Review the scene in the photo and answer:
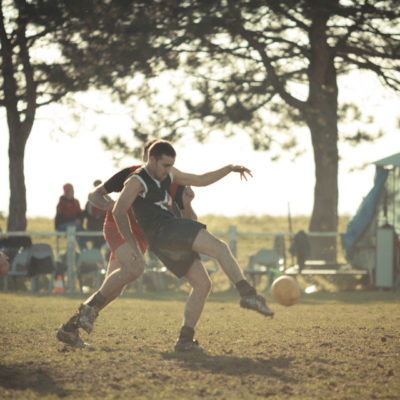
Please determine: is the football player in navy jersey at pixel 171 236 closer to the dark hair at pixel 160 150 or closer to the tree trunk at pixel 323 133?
the dark hair at pixel 160 150

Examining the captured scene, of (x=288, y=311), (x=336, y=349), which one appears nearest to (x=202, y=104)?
(x=288, y=311)

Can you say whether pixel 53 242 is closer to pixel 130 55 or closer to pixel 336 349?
pixel 130 55

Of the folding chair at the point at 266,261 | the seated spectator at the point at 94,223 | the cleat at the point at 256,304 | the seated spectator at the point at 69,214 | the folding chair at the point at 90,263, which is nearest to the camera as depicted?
the cleat at the point at 256,304

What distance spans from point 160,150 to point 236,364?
1897 millimetres

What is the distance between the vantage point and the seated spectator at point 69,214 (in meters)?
17.9

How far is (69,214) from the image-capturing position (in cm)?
1808

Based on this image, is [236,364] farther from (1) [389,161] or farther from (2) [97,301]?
(1) [389,161]

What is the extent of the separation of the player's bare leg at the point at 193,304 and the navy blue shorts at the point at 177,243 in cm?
9

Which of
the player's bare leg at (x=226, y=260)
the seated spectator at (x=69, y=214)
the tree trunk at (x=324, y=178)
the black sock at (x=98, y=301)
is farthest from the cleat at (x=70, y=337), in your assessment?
the tree trunk at (x=324, y=178)

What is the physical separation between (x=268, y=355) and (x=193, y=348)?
25.9 inches

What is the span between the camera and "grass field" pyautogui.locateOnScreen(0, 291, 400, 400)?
17.7 feet

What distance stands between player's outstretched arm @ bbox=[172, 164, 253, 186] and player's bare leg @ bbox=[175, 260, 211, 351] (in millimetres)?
733

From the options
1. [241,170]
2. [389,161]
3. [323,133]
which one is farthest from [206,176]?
[323,133]

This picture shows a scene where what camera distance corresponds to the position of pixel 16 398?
516 cm
